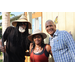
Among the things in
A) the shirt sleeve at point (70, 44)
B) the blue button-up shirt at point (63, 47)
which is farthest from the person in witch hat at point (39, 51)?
the shirt sleeve at point (70, 44)

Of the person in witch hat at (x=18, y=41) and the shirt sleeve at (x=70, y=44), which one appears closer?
the shirt sleeve at (x=70, y=44)

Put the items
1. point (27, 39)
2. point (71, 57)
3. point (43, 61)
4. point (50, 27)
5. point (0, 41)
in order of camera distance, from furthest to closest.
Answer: point (0, 41) → point (27, 39) → point (43, 61) → point (50, 27) → point (71, 57)

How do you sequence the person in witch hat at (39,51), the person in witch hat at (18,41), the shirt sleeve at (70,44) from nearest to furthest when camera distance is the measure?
the shirt sleeve at (70,44), the person in witch hat at (39,51), the person in witch hat at (18,41)

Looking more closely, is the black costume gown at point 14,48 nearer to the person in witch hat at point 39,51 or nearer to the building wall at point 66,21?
the person in witch hat at point 39,51

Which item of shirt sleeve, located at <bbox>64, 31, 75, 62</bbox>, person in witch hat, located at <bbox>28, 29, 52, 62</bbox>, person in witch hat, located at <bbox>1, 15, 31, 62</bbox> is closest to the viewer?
shirt sleeve, located at <bbox>64, 31, 75, 62</bbox>

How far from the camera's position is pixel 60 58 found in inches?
70.3

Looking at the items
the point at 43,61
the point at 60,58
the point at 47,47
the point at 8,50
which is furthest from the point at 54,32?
the point at 8,50

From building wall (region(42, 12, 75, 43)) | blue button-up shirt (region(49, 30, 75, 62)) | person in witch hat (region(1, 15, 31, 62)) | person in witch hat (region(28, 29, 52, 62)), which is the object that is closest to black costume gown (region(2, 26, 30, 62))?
person in witch hat (region(1, 15, 31, 62))

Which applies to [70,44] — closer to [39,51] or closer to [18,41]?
[39,51]

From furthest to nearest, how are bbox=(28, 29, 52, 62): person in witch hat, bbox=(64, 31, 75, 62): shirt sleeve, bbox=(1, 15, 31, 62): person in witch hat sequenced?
bbox=(1, 15, 31, 62): person in witch hat
bbox=(28, 29, 52, 62): person in witch hat
bbox=(64, 31, 75, 62): shirt sleeve

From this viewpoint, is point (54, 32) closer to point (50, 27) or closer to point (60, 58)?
point (50, 27)

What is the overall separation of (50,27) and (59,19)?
826 mm

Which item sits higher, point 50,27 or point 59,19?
point 59,19

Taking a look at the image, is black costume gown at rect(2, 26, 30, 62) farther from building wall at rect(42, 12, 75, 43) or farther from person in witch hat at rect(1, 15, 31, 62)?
building wall at rect(42, 12, 75, 43)
